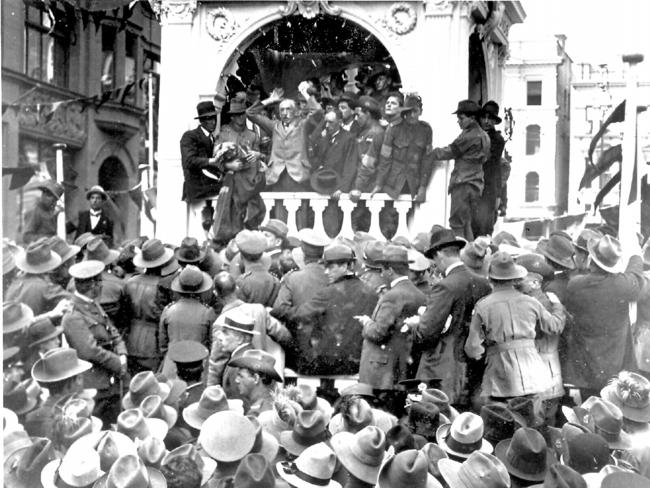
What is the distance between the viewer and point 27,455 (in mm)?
4715

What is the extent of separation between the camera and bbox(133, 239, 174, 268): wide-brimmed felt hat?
28.3 feet

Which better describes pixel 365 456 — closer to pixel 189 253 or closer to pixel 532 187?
pixel 189 253

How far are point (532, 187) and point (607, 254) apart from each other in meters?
47.3

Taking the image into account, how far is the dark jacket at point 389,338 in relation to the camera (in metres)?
7.34

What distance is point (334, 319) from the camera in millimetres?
7875

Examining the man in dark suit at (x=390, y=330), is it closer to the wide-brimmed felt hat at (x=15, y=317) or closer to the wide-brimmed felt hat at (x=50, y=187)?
the wide-brimmed felt hat at (x=15, y=317)

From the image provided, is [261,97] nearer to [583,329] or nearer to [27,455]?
[583,329]

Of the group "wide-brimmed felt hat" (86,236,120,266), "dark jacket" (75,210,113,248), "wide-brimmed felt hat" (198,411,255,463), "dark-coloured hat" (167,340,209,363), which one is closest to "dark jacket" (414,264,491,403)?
"dark-coloured hat" (167,340,209,363)

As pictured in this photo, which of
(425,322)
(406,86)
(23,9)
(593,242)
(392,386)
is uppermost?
(23,9)

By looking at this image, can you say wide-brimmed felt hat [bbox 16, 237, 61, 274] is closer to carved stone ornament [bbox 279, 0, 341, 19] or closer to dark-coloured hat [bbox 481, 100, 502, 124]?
dark-coloured hat [bbox 481, 100, 502, 124]

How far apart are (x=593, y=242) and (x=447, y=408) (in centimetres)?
217

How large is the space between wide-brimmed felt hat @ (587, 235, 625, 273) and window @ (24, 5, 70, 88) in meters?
9.70

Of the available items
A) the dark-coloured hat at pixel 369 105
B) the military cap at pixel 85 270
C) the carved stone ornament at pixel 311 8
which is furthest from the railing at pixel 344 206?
the military cap at pixel 85 270

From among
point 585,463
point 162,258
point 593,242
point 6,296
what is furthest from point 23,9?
point 585,463
